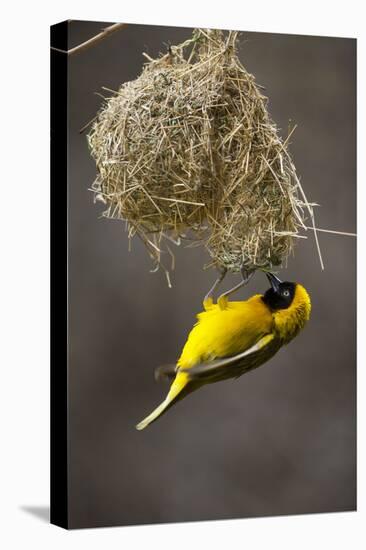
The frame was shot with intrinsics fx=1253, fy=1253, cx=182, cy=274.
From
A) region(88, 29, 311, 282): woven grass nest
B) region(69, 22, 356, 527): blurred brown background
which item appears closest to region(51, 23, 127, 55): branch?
region(69, 22, 356, 527): blurred brown background

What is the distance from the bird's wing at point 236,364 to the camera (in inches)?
209

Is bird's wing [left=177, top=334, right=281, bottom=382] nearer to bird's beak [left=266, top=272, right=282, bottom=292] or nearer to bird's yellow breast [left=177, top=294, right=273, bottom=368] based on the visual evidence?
bird's yellow breast [left=177, top=294, right=273, bottom=368]

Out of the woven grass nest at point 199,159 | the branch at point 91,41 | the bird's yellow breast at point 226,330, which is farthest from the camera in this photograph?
the bird's yellow breast at point 226,330

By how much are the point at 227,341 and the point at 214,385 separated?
29 cm

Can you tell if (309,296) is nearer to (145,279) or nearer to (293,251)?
(293,251)

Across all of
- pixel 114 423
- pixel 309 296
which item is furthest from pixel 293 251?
pixel 114 423

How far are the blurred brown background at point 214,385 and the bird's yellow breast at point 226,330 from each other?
71 millimetres

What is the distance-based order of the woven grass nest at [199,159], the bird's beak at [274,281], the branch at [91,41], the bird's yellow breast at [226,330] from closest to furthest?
1. the woven grass nest at [199,159]
2. the branch at [91,41]
3. the bird's yellow breast at [226,330]
4. the bird's beak at [274,281]

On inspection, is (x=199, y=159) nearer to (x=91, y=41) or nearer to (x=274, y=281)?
(x=91, y=41)

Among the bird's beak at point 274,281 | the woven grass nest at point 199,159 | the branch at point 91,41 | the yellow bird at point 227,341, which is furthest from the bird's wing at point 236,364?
the branch at point 91,41

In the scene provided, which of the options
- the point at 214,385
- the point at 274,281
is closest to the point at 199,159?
the point at 274,281

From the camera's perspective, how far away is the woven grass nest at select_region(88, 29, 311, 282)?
4840mm

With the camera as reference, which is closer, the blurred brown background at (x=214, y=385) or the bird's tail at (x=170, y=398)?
the blurred brown background at (x=214, y=385)

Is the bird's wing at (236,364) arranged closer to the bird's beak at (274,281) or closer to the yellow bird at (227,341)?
the yellow bird at (227,341)
